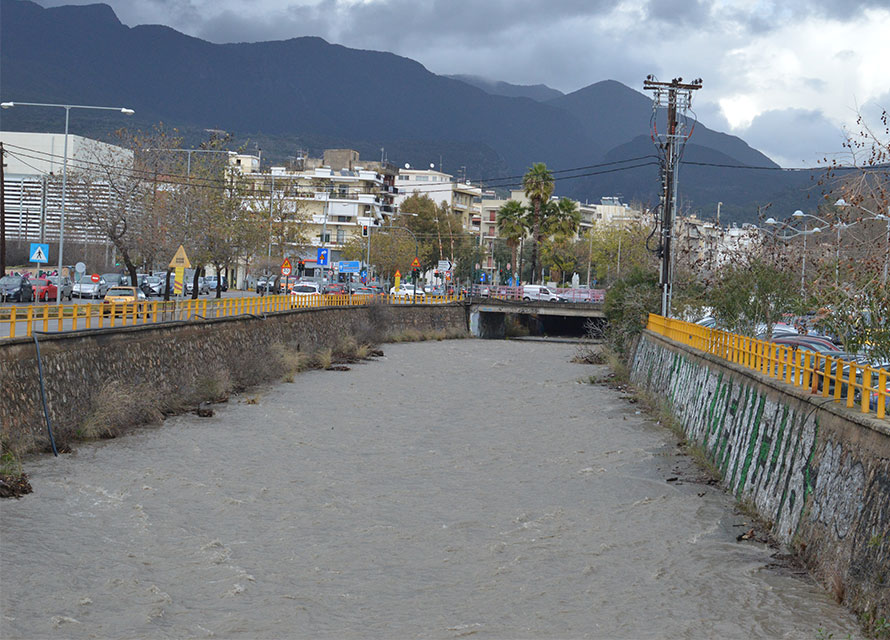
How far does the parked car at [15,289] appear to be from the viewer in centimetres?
5528

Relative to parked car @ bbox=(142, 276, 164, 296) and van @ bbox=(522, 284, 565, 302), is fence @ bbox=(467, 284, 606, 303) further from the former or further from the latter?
parked car @ bbox=(142, 276, 164, 296)

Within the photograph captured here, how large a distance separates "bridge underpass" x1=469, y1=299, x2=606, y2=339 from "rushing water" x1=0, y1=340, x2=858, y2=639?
47.4 m

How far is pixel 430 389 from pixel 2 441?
23.0m

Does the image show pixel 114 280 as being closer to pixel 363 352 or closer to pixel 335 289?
pixel 335 289

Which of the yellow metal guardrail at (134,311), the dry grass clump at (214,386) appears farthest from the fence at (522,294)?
the dry grass clump at (214,386)

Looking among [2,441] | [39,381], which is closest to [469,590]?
[2,441]

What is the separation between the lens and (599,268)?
126188 mm

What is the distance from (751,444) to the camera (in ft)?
69.9

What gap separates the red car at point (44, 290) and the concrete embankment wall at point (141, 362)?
15179mm

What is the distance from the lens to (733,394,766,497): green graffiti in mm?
21000

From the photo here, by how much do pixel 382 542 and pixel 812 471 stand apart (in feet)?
22.6

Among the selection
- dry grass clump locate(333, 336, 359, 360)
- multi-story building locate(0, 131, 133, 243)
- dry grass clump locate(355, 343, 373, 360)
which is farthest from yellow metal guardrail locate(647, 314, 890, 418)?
multi-story building locate(0, 131, 133, 243)

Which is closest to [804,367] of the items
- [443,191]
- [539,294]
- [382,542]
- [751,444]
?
[751,444]

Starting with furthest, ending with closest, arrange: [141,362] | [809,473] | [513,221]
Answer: [513,221] → [141,362] → [809,473]
